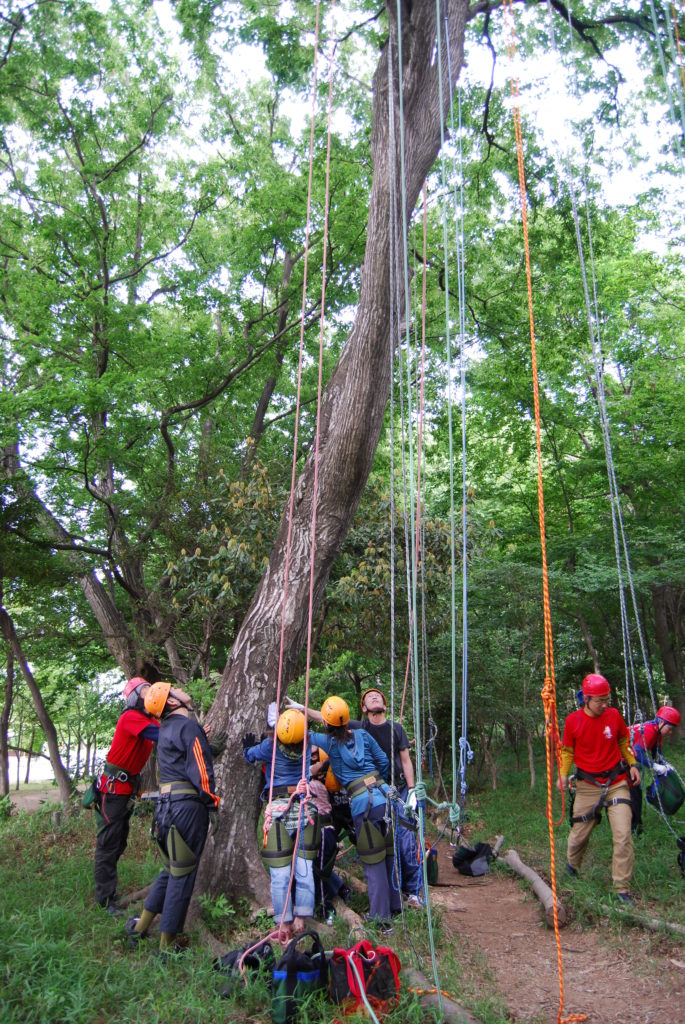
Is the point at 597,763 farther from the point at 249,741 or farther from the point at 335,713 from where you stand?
the point at 249,741

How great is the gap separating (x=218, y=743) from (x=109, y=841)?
3.44ft

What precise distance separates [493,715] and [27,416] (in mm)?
8708

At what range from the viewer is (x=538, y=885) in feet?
20.4

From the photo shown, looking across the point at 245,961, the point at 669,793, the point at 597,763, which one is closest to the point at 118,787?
the point at 245,961

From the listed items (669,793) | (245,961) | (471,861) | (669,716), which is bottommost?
(245,961)

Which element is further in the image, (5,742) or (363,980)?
(5,742)

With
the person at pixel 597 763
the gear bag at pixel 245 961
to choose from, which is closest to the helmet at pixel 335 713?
the gear bag at pixel 245 961

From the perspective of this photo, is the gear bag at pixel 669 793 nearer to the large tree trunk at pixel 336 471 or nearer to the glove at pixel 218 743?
the large tree trunk at pixel 336 471

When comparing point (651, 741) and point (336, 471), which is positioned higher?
point (336, 471)

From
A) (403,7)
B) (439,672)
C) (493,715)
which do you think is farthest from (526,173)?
(493,715)

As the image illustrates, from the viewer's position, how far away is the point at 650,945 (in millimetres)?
4742

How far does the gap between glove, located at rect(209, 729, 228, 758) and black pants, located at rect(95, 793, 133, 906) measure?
2.50ft

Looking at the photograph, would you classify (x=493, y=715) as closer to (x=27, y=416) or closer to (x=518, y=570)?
(x=518, y=570)

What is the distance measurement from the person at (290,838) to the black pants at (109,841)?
1328 millimetres
